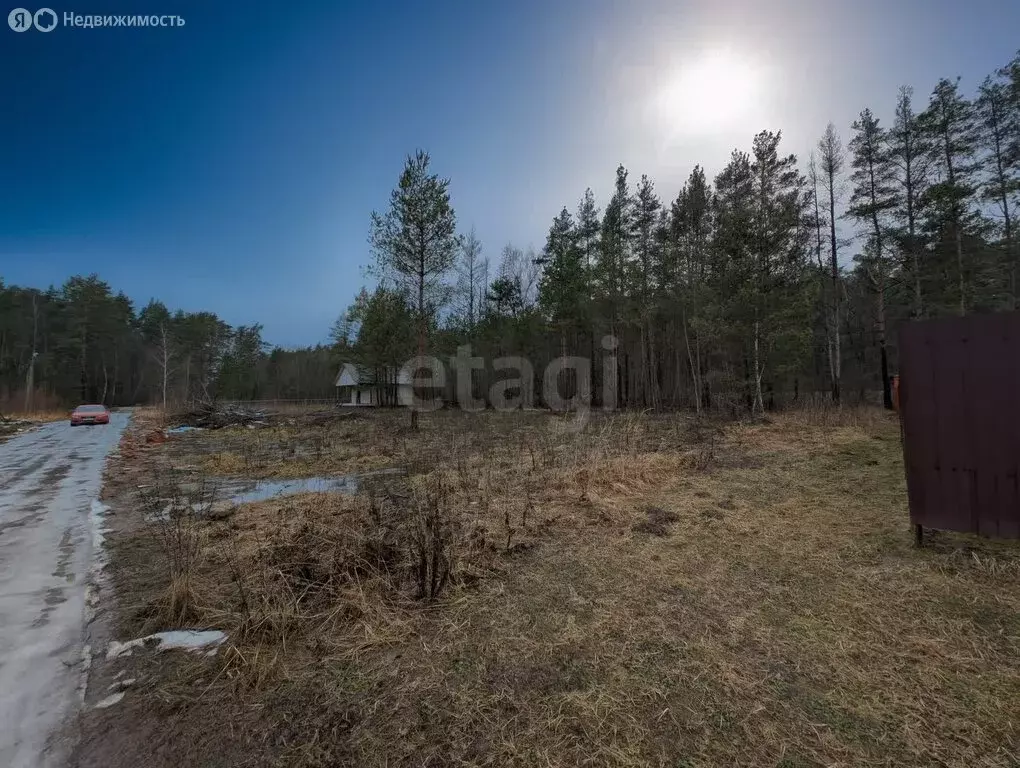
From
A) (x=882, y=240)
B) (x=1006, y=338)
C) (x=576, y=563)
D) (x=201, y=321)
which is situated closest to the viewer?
(x=1006, y=338)

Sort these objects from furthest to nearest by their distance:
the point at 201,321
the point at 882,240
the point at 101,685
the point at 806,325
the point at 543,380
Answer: the point at 201,321 < the point at 543,380 < the point at 882,240 < the point at 806,325 < the point at 101,685

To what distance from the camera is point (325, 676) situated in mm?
2197

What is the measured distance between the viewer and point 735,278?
51.0ft

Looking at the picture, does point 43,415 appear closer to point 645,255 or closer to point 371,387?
point 371,387

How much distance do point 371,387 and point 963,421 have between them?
38.6 metres

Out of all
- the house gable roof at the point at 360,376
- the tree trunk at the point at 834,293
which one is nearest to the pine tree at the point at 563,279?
the tree trunk at the point at 834,293

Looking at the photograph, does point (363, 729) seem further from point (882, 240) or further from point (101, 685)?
point (882, 240)

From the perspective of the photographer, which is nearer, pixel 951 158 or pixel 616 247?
pixel 951 158

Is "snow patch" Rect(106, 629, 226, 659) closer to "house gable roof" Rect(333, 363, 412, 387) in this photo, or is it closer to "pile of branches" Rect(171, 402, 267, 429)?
"pile of branches" Rect(171, 402, 267, 429)

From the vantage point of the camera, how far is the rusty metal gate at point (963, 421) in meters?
3.38

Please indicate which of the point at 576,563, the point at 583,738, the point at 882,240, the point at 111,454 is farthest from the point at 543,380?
the point at 583,738

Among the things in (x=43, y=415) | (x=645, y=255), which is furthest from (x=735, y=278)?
(x=43, y=415)

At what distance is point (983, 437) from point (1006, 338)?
2.75 feet

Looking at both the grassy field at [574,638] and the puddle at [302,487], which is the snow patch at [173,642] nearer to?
the grassy field at [574,638]
